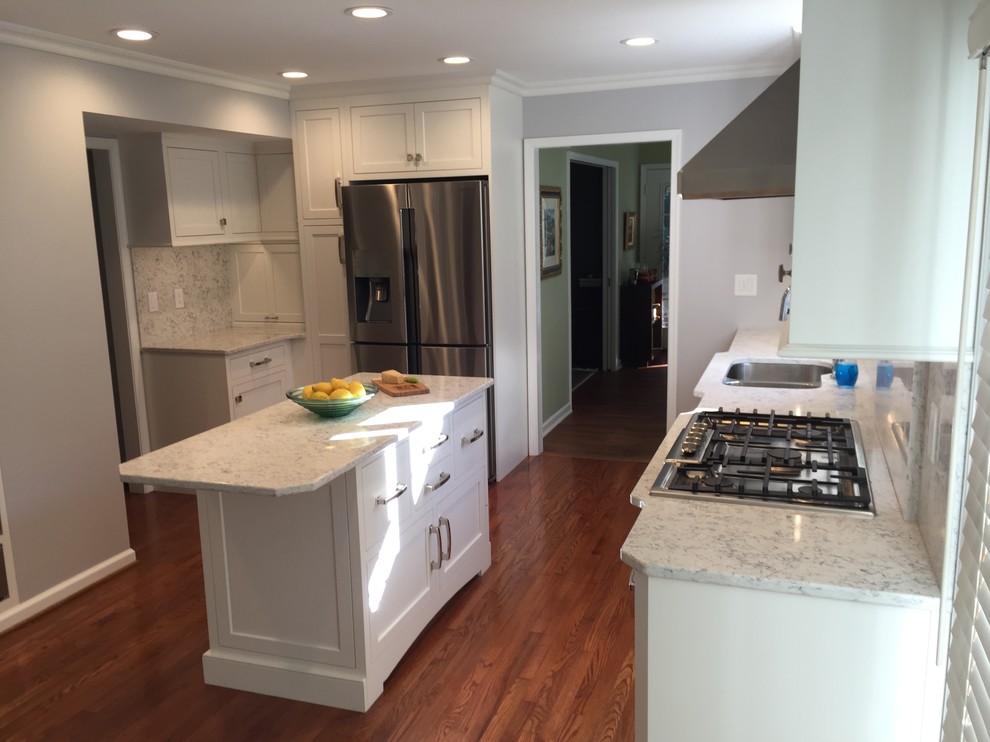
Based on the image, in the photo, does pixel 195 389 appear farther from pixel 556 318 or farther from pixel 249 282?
pixel 556 318

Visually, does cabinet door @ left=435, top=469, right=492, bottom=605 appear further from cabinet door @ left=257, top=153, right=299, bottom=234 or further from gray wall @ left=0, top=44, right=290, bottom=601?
cabinet door @ left=257, top=153, right=299, bottom=234

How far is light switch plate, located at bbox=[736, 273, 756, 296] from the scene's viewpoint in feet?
15.4

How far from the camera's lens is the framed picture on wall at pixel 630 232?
859cm

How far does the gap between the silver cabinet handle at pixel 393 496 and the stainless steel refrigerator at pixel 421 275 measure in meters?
1.91

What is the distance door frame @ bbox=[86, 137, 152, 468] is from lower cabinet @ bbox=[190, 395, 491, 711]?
7.72ft

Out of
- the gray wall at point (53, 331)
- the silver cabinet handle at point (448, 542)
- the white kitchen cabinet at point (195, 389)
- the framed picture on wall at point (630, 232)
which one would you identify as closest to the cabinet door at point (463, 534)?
the silver cabinet handle at point (448, 542)

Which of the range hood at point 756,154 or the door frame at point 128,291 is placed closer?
the range hood at point 756,154

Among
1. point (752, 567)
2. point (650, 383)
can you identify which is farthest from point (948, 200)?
point (650, 383)

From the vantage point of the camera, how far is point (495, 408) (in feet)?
15.8

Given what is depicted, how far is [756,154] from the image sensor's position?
6.31 feet

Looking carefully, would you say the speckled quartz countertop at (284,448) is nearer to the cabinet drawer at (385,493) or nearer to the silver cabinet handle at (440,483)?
the cabinet drawer at (385,493)

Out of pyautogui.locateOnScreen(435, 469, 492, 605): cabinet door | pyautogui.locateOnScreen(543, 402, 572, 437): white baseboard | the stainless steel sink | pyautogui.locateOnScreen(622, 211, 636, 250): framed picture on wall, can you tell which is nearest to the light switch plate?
the stainless steel sink

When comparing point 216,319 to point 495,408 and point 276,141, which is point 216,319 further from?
point 495,408

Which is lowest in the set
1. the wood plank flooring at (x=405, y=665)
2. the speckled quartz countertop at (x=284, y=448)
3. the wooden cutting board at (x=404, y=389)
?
the wood plank flooring at (x=405, y=665)
